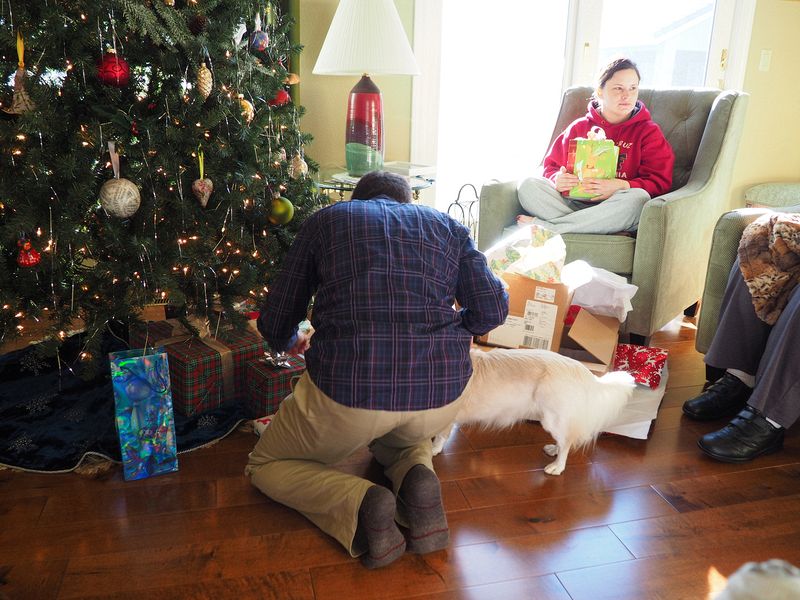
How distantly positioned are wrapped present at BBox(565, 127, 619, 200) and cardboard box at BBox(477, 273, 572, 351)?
0.62m

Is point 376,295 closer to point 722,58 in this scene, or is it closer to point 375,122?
point 375,122

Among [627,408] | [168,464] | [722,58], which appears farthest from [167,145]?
[722,58]

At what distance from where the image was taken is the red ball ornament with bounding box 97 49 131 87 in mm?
1660

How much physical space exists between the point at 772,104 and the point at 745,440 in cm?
272

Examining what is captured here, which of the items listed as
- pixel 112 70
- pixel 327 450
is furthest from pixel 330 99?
pixel 327 450

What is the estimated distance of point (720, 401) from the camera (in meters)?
2.01

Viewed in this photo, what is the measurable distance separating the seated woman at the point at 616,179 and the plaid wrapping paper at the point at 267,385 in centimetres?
113

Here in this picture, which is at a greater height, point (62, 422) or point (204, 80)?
point (204, 80)

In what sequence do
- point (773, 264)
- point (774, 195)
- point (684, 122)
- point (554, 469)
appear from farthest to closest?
point (774, 195), point (684, 122), point (773, 264), point (554, 469)

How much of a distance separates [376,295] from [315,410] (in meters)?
0.29

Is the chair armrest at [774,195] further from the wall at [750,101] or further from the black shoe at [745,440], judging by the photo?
the black shoe at [745,440]

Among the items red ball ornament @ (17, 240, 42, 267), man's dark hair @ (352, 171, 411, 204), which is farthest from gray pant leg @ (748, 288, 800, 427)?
red ball ornament @ (17, 240, 42, 267)

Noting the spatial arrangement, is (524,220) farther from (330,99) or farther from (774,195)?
(774,195)

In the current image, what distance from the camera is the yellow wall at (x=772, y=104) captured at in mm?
3605
